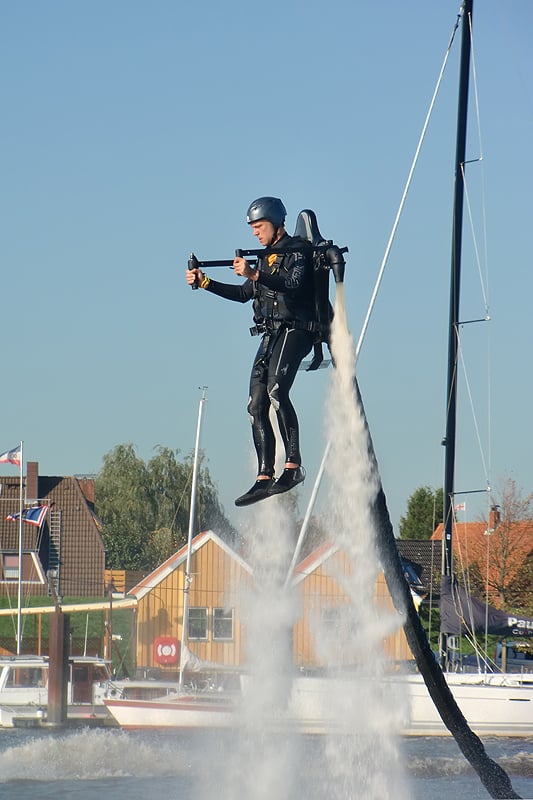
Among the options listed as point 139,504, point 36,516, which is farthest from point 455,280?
point 139,504

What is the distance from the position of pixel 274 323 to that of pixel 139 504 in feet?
219

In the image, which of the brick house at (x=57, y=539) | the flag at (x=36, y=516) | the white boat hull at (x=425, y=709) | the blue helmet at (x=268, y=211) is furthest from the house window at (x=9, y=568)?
the blue helmet at (x=268, y=211)

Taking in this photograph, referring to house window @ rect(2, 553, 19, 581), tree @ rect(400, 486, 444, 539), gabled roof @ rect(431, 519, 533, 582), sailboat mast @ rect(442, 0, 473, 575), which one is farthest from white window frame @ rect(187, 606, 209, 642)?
tree @ rect(400, 486, 444, 539)

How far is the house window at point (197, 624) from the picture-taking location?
43812mm

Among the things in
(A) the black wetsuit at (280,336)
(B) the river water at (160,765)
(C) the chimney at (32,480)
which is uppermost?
(C) the chimney at (32,480)

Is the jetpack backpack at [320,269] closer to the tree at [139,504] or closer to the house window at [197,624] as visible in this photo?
the house window at [197,624]

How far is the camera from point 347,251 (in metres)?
10.5

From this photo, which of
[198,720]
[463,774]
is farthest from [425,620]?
[463,774]

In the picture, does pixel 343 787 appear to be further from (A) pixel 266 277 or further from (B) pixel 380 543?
(A) pixel 266 277

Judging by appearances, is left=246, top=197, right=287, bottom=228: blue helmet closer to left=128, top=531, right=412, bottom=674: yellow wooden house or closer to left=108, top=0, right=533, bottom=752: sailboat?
left=108, top=0, right=533, bottom=752: sailboat

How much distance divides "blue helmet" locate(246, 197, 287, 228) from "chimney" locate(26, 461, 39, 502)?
185ft

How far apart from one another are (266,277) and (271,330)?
60 centimetres

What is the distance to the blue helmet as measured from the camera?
1064 centimetres

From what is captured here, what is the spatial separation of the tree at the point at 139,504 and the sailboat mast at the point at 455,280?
48.2 metres
